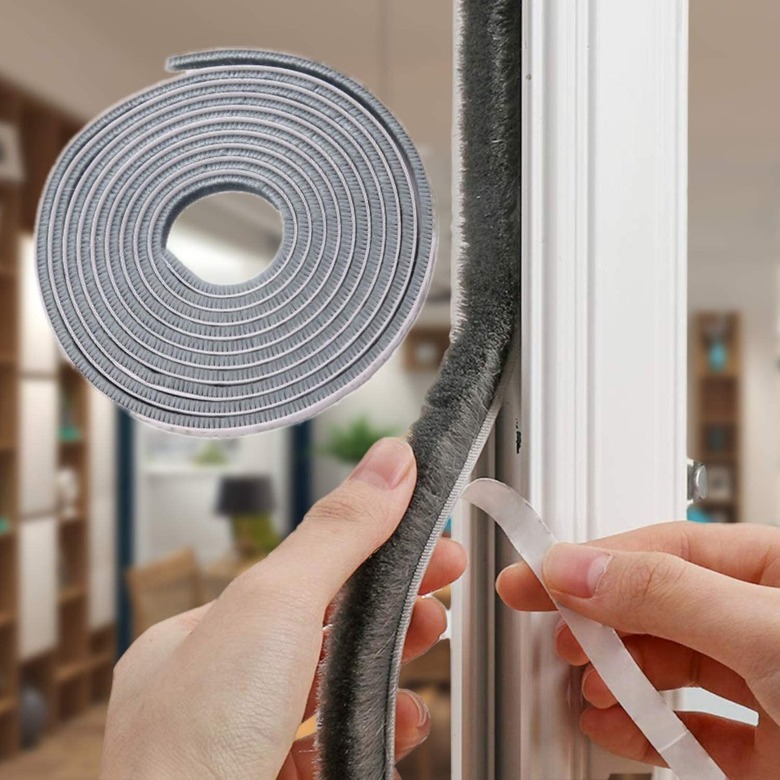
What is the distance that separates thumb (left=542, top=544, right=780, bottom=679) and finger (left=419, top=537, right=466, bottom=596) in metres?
0.04

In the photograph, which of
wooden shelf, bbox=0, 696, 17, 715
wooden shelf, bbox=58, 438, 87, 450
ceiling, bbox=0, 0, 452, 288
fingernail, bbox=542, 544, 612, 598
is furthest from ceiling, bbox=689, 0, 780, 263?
wooden shelf, bbox=0, 696, 17, 715

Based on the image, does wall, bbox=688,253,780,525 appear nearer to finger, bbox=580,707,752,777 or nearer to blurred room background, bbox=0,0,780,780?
blurred room background, bbox=0,0,780,780

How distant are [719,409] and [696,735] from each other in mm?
4400

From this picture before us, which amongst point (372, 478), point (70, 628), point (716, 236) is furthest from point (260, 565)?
point (716, 236)

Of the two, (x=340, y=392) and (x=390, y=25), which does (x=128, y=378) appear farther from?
(x=390, y=25)

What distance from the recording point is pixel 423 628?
1.12ft

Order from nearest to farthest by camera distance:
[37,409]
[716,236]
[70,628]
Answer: [37,409], [70,628], [716,236]

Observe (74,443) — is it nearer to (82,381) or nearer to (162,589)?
(82,381)

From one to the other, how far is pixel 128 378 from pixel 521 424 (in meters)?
0.13

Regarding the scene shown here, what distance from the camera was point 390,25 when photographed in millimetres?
2385

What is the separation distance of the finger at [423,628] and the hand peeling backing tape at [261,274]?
120 mm

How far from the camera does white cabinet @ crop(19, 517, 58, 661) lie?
7.84 ft

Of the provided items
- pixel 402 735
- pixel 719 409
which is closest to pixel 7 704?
pixel 402 735

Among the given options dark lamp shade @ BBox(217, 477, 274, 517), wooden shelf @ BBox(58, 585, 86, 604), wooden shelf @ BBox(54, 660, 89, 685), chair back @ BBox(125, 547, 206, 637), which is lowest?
wooden shelf @ BBox(54, 660, 89, 685)
